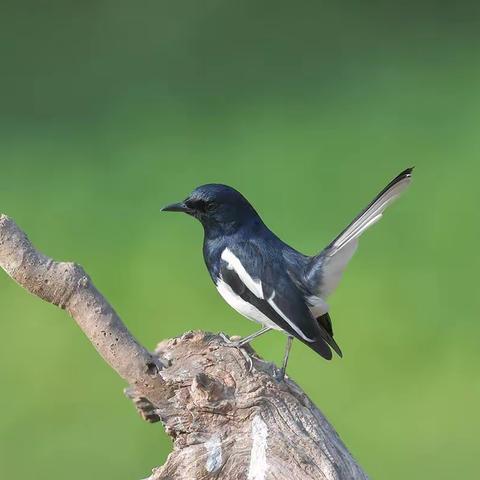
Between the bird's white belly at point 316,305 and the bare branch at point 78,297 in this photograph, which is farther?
the bird's white belly at point 316,305

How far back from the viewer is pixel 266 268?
2293 millimetres

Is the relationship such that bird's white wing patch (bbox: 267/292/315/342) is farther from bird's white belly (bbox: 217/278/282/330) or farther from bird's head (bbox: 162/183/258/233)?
bird's head (bbox: 162/183/258/233)

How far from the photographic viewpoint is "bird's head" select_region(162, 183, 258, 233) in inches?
91.3

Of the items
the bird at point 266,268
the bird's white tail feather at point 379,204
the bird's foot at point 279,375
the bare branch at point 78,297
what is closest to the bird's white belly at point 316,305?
the bird at point 266,268

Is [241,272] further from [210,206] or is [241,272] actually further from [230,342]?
[230,342]

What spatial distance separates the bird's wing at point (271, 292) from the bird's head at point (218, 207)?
43 millimetres

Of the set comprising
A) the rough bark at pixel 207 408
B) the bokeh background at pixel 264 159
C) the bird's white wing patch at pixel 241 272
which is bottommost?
the rough bark at pixel 207 408

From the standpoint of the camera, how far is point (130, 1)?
5348 millimetres

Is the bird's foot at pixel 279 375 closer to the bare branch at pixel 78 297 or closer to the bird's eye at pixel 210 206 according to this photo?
the bare branch at pixel 78 297

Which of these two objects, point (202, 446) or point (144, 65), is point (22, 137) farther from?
point (202, 446)

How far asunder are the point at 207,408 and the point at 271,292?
0.35 metres

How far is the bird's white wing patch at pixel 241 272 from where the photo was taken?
2271mm

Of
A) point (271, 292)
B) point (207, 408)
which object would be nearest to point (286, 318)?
point (271, 292)

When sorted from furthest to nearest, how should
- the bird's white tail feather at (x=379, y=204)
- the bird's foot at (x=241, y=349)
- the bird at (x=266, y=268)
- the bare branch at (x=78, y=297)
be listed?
the bird at (x=266, y=268)
the bird's white tail feather at (x=379, y=204)
the bird's foot at (x=241, y=349)
the bare branch at (x=78, y=297)
